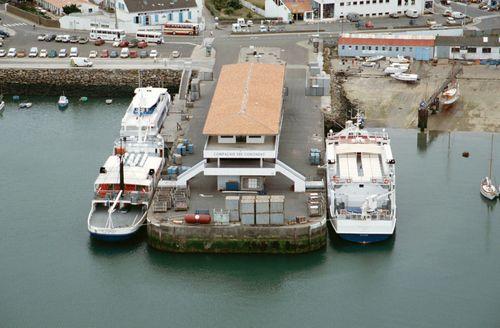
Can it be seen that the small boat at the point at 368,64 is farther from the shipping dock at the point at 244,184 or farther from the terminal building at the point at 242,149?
the terminal building at the point at 242,149

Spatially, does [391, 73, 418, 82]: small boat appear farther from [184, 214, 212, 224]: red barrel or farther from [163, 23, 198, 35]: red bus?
[184, 214, 212, 224]: red barrel

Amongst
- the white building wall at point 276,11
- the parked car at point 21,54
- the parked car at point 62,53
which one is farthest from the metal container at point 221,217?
the white building wall at point 276,11

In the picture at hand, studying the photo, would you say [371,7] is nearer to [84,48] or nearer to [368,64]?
[368,64]

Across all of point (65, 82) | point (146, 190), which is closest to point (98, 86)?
point (65, 82)

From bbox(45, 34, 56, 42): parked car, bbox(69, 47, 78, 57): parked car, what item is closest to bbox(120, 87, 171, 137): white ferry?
bbox(69, 47, 78, 57): parked car

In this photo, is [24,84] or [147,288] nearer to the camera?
[147,288]

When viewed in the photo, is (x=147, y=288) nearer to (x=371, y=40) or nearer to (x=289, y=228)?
(x=289, y=228)
